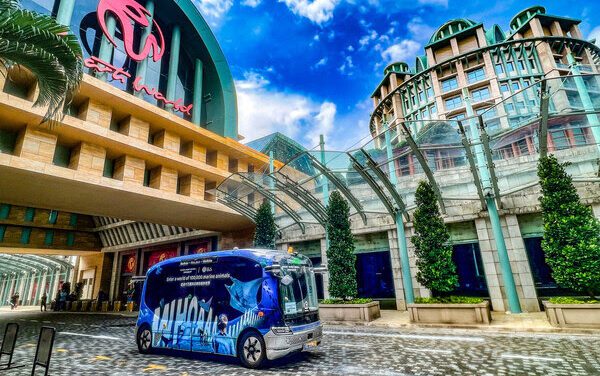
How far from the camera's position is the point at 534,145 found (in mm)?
13656

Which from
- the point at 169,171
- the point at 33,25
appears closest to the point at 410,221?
the point at 169,171

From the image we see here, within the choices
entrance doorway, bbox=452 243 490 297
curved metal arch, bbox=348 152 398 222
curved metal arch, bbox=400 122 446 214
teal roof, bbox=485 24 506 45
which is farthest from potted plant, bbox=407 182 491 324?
teal roof, bbox=485 24 506 45

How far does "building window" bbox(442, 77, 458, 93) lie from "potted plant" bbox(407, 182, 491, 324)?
46.0 meters

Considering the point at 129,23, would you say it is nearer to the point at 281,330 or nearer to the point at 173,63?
the point at 173,63

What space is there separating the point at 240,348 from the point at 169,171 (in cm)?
1531

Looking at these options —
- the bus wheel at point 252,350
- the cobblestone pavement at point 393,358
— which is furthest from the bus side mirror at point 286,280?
the cobblestone pavement at point 393,358

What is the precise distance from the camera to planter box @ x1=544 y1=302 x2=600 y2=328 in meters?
9.34

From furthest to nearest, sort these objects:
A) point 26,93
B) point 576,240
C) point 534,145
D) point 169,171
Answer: point 169,171 < point 26,93 < point 534,145 < point 576,240

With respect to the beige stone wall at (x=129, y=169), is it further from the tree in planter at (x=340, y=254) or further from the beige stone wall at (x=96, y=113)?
the tree in planter at (x=340, y=254)

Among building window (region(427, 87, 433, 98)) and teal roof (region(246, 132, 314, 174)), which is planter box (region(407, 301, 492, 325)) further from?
building window (region(427, 87, 433, 98))

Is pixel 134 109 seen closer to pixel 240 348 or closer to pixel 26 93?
pixel 26 93

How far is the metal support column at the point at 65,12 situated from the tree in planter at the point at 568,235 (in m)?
26.5

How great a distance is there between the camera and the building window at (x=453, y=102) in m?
50.0

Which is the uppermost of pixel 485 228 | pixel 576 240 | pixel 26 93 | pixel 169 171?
pixel 26 93
